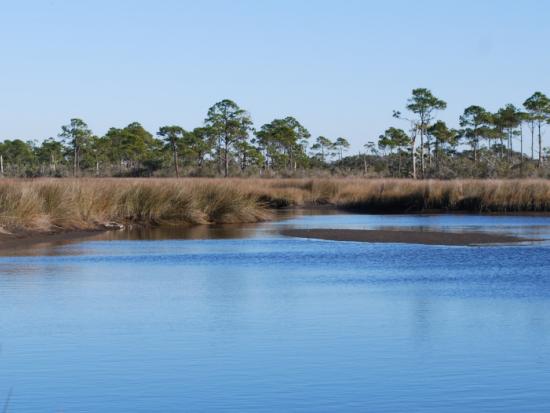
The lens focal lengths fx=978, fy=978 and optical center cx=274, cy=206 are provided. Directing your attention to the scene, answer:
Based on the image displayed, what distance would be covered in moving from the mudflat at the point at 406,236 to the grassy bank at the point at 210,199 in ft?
12.6

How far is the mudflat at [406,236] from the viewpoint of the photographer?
67.9ft

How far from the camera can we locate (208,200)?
90.0 feet

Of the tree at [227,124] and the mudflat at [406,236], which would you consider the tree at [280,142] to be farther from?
the mudflat at [406,236]

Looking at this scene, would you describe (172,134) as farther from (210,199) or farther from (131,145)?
(210,199)

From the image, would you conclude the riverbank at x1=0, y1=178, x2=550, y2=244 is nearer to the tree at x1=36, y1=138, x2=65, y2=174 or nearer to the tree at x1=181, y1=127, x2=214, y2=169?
the tree at x1=181, y1=127, x2=214, y2=169

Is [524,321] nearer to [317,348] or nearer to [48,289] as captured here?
[317,348]

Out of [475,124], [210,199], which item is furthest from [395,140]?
[210,199]

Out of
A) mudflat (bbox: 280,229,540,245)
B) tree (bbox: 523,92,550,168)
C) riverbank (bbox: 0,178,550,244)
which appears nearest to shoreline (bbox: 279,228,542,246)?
mudflat (bbox: 280,229,540,245)

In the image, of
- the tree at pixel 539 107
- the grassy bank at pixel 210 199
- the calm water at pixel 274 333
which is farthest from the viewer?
the tree at pixel 539 107

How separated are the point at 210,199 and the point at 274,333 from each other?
18278 mm

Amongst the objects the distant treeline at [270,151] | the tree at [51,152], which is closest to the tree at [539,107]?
the distant treeline at [270,151]

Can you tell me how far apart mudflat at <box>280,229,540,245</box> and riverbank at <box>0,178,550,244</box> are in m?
3.81

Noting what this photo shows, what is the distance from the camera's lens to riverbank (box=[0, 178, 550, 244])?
2169 cm

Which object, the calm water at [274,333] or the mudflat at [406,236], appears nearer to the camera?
the calm water at [274,333]
